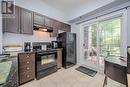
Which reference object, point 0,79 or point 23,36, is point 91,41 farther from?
point 0,79

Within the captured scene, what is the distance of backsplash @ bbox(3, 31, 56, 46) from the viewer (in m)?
2.78

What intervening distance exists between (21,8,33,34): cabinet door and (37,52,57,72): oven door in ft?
2.97

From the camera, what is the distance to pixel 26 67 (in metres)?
2.68

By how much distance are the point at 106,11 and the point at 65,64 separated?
2842mm

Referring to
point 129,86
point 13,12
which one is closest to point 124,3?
point 129,86

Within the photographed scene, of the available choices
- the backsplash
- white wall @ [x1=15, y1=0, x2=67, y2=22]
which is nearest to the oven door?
the backsplash

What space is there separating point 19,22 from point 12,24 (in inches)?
9.2

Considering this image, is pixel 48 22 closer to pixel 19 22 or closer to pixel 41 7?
pixel 41 7

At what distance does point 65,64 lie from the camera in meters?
4.18

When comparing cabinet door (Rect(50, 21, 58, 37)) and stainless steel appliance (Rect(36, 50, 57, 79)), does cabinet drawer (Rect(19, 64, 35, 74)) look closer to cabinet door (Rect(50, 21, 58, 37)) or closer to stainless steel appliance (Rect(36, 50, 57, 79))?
stainless steel appliance (Rect(36, 50, 57, 79))

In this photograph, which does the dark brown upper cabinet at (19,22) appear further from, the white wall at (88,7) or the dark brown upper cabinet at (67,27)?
the white wall at (88,7)

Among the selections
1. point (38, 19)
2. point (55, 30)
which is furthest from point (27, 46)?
point (55, 30)

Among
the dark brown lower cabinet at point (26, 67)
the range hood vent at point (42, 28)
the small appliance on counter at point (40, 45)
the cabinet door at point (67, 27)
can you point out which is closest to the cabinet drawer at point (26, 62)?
the dark brown lower cabinet at point (26, 67)

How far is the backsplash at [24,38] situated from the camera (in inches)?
110
